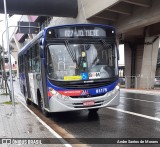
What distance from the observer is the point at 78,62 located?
34.2ft

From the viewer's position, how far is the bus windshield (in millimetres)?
10336

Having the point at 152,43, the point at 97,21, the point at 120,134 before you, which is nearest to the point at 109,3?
the point at 97,21

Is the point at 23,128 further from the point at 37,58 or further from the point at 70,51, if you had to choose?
the point at 37,58

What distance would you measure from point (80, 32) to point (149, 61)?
2289 cm

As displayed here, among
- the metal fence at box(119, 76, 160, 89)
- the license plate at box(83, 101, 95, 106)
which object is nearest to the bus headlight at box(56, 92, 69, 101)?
the license plate at box(83, 101, 95, 106)

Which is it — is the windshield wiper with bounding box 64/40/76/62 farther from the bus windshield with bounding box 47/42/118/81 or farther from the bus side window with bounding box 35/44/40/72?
the bus side window with bounding box 35/44/40/72

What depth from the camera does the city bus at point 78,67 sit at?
1030cm

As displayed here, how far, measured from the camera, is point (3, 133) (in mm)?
8359

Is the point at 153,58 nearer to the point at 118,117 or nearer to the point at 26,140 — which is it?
the point at 118,117

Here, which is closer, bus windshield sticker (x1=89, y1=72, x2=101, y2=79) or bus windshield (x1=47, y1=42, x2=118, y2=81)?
bus windshield (x1=47, y1=42, x2=118, y2=81)

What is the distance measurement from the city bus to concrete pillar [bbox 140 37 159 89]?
21.2m

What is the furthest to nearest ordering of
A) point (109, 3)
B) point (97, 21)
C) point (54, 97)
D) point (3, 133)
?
point (97, 21) < point (109, 3) < point (54, 97) < point (3, 133)

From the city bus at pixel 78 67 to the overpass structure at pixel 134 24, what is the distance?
10.6m

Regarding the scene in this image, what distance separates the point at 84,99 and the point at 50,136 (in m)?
2.68
